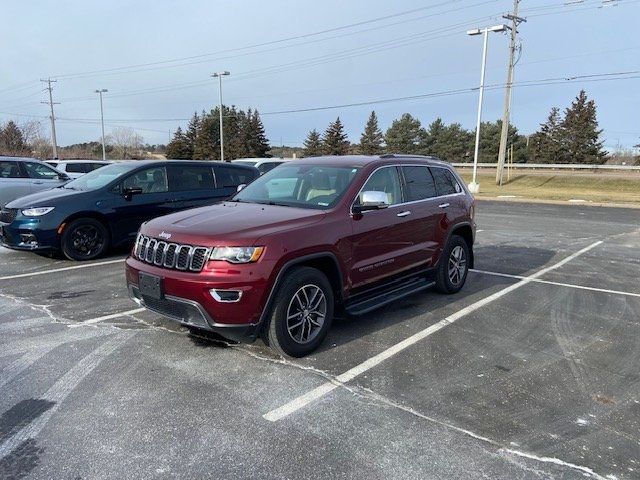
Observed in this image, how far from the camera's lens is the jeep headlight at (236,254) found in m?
4.01

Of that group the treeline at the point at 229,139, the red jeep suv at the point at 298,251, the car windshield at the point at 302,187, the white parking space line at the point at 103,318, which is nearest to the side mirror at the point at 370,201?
the red jeep suv at the point at 298,251

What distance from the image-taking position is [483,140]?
72.5 m

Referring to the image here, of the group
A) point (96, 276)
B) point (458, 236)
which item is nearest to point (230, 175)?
point (96, 276)

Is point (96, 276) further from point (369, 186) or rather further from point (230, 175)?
point (369, 186)

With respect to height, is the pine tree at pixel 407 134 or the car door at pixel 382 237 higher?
the pine tree at pixel 407 134

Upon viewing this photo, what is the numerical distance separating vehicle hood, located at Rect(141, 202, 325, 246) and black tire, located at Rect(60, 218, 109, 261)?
416cm

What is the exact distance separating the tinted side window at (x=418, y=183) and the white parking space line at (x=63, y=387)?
Result: 3.41 m

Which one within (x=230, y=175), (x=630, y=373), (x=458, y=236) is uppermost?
(x=230, y=175)

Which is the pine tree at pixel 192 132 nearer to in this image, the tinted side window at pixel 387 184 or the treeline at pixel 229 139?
the treeline at pixel 229 139

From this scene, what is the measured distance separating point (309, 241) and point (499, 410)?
6.50ft

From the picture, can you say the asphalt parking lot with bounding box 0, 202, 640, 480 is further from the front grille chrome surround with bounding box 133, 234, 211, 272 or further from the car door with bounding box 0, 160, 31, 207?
the car door with bounding box 0, 160, 31, 207

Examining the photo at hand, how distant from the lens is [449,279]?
655 cm

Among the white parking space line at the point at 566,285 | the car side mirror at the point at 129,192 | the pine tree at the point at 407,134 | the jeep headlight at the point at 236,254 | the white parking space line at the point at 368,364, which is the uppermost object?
the pine tree at the point at 407,134

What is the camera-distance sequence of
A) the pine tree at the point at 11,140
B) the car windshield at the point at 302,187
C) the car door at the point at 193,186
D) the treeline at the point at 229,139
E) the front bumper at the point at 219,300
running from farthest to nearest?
the treeline at the point at 229,139 → the pine tree at the point at 11,140 → the car door at the point at 193,186 → the car windshield at the point at 302,187 → the front bumper at the point at 219,300
